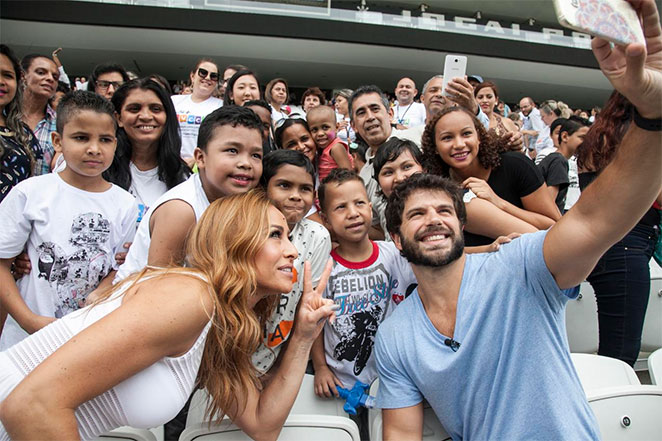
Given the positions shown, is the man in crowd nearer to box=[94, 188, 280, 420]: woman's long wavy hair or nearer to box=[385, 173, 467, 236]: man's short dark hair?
box=[385, 173, 467, 236]: man's short dark hair

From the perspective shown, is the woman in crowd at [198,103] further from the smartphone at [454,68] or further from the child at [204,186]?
the smartphone at [454,68]

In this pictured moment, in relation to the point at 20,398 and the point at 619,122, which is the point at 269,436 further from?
the point at 619,122

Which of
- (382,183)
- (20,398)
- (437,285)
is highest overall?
(382,183)

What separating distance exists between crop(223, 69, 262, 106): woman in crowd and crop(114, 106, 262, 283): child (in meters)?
1.85

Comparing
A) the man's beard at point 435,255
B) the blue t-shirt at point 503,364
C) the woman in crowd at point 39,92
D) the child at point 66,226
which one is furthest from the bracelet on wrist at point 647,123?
the woman in crowd at point 39,92

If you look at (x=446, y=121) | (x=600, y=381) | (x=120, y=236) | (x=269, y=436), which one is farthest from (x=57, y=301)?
(x=600, y=381)

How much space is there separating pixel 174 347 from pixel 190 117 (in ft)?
9.86

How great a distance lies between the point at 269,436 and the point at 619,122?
1828mm

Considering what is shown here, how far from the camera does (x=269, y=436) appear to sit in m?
1.39

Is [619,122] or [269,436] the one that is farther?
[619,122]

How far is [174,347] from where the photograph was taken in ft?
3.76

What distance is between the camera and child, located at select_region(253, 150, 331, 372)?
1.90 metres

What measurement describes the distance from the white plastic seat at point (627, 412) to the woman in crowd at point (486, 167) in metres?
0.76

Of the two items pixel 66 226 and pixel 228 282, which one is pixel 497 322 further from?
pixel 66 226
